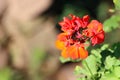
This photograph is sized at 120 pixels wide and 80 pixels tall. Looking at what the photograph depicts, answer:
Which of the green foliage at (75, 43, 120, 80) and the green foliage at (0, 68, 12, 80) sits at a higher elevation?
the green foliage at (75, 43, 120, 80)

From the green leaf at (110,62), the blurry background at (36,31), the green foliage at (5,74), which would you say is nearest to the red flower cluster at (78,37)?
the green leaf at (110,62)

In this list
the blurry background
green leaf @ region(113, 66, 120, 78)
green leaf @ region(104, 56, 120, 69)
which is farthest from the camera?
the blurry background

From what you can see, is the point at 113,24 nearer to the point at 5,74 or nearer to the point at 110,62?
the point at 110,62

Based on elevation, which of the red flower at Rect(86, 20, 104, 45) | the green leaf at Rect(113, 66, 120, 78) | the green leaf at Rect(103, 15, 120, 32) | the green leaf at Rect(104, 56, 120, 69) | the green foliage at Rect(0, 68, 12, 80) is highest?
the red flower at Rect(86, 20, 104, 45)

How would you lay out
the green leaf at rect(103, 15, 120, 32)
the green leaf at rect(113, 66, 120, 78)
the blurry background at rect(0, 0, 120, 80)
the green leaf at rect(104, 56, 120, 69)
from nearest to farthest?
1. the green leaf at rect(113, 66, 120, 78)
2. the green leaf at rect(104, 56, 120, 69)
3. the green leaf at rect(103, 15, 120, 32)
4. the blurry background at rect(0, 0, 120, 80)

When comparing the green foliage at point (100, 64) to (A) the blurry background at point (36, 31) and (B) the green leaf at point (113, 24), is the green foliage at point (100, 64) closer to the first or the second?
(B) the green leaf at point (113, 24)

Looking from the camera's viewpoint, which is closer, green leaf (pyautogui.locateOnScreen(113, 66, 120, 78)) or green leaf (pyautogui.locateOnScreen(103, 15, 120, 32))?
green leaf (pyautogui.locateOnScreen(113, 66, 120, 78))

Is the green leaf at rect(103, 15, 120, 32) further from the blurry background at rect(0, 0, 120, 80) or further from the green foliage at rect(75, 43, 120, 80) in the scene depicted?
the blurry background at rect(0, 0, 120, 80)

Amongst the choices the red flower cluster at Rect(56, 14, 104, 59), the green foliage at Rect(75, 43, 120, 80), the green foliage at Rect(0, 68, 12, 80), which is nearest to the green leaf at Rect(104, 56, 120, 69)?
the green foliage at Rect(75, 43, 120, 80)
